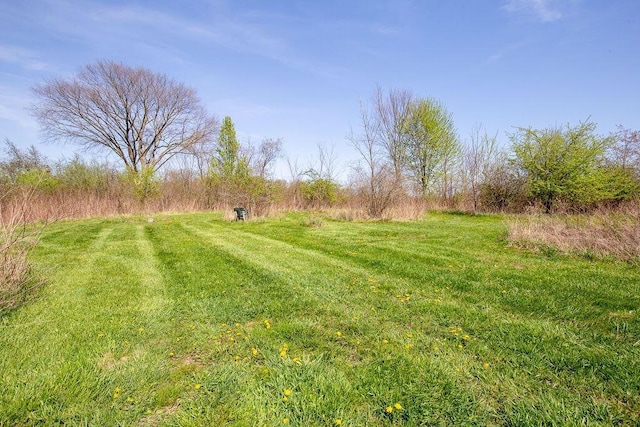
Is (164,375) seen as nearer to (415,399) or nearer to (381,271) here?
(415,399)

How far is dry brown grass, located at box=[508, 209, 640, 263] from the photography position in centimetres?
590

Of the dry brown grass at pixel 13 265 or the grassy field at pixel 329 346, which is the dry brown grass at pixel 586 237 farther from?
the dry brown grass at pixel 13 265

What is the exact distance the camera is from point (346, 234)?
10.2 meters

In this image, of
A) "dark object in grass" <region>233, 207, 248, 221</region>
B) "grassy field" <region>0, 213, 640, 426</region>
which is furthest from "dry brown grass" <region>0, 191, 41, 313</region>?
"dark object in grass" <region>233, 207, 248, 221</region>

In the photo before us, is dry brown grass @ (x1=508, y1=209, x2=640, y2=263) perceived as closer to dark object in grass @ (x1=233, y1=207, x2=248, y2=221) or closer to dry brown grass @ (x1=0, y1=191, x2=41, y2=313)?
dry brown grass @ (x1=0, y1=191, x2=41, y2=313)

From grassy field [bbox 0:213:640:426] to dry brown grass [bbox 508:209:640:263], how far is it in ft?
2.03

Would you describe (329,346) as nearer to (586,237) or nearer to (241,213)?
(586,237)

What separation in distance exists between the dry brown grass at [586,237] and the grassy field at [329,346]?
0.62 metres

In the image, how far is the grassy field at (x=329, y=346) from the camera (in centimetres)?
211

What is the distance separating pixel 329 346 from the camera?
9.83 ft

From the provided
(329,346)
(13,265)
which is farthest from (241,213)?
(329,346)

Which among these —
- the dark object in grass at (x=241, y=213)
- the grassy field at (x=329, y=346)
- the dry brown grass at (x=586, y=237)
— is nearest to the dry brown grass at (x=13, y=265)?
the grassy field at (x=329, y=346)

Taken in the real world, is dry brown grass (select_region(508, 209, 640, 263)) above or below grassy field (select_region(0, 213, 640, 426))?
above

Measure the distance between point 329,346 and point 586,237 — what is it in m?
7.00
